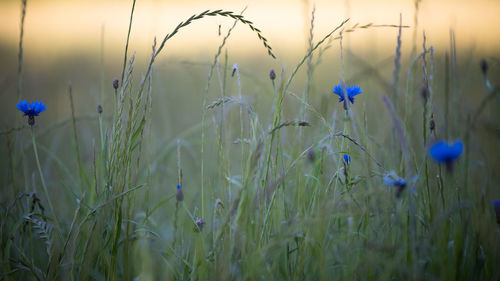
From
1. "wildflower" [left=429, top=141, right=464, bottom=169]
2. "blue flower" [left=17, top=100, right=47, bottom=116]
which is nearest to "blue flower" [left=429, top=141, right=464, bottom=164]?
"wildflower" [left=429, top=141, right=464, bottom=169]

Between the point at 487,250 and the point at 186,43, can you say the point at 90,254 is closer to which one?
the point at 487,250

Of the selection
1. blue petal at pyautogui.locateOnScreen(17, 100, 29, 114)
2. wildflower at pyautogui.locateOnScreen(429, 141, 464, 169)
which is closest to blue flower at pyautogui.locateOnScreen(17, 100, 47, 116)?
blue petal at pyautogui.locateOnScreen(17, 100, 29, 114)

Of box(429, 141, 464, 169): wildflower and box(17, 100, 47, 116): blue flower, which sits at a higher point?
box(17, 100, 47, 116): blue flower

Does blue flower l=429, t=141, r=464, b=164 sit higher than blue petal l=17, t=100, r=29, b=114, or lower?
lower

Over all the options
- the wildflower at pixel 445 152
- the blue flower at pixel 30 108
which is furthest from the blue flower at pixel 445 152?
the blue flower at pixel 30 108

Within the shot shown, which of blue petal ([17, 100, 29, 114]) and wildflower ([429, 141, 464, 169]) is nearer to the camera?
wildflower ([429, 141, 464, 169])

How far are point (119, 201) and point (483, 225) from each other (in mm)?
897

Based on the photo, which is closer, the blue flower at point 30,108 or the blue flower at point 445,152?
the blue flower at point 445,152

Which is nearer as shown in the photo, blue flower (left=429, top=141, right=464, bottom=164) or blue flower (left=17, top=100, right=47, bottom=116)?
blue flower (left=429, top=141, right=464, bottom=164)

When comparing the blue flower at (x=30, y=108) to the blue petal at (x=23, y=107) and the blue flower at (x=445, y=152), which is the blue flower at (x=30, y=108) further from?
the blue flower at (x=445, y=152)

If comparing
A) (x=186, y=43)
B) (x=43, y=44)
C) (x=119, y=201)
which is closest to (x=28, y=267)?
(x=119, y=201)

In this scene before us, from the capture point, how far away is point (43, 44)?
15.9 feet

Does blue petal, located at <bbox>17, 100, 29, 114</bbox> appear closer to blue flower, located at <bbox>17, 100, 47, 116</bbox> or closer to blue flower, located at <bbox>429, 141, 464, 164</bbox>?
blue flower, located at <bbox>17, 100, 47, 116</bbox>

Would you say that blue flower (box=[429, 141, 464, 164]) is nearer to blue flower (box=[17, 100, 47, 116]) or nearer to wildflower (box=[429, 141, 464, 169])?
wildflower (box=[429, 141, 464, 169])
